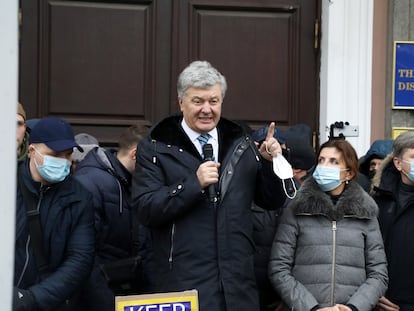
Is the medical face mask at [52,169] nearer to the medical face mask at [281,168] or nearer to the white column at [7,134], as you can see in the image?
the medical face mask at [281,168]

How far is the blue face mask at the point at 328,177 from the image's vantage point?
4.19 meters

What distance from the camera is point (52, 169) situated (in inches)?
152

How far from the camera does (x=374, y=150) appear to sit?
16.9 feet

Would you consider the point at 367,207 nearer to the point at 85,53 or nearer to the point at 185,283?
the point at 185,283

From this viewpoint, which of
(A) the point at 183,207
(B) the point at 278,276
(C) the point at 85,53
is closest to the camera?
(A) the point at 183,207

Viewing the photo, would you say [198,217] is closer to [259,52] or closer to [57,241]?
[57,241]

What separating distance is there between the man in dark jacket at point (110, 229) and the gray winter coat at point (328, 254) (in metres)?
0.78

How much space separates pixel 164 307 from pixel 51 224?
81 centimetres

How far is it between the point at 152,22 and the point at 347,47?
4.85 ft

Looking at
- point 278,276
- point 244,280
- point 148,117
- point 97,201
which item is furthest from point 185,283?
point 148,117

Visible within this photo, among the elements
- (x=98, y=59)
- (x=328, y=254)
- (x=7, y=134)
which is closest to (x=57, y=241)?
(x=328, y=254)

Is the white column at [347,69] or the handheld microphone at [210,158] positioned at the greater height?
the white column at [347,69]

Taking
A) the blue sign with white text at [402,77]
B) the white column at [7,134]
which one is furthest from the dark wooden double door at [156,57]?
the white column at [7,134]

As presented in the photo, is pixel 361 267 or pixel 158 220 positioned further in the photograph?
pixel 361 267
